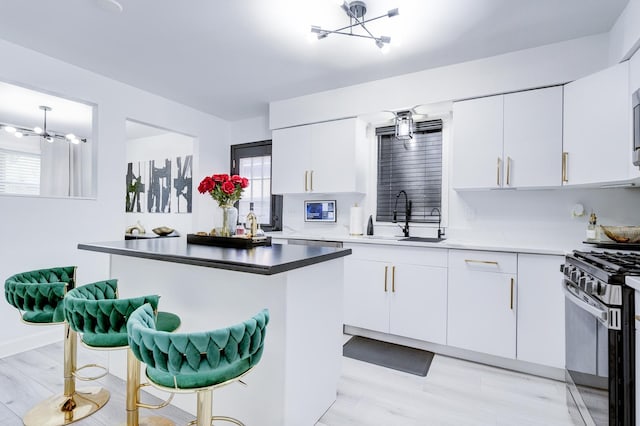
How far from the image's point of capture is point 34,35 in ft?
8.31

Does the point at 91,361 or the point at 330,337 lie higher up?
the point at 330,337

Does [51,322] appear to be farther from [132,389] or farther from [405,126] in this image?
[405,126]

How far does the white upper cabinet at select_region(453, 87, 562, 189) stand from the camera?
8.40 ft

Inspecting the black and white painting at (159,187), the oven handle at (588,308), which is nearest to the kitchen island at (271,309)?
the oven handle at (588,308)

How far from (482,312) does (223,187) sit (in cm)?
215

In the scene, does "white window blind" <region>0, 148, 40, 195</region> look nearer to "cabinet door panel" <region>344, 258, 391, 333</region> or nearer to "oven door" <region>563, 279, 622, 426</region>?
"cabinet door panel" <region>344, 258, 391, 333</region>

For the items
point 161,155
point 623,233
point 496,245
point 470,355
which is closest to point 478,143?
point 496,245

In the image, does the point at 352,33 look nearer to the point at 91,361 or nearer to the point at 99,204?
the point at 99,204

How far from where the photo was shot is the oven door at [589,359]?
56.2 inches

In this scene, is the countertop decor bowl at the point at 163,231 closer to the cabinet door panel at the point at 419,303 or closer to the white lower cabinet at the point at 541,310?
the cabinet door panel at the point at 419,303

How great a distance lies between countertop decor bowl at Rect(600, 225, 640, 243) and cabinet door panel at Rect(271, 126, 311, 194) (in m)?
2.64

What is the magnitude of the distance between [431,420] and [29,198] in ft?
11.4

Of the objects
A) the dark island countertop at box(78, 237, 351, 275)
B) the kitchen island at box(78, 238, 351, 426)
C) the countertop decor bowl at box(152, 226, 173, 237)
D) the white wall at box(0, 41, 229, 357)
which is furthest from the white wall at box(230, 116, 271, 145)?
the dark island countertop at box(78, 237, 351, 275)

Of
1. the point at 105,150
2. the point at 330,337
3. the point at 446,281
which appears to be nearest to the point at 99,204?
the point at 105,150
